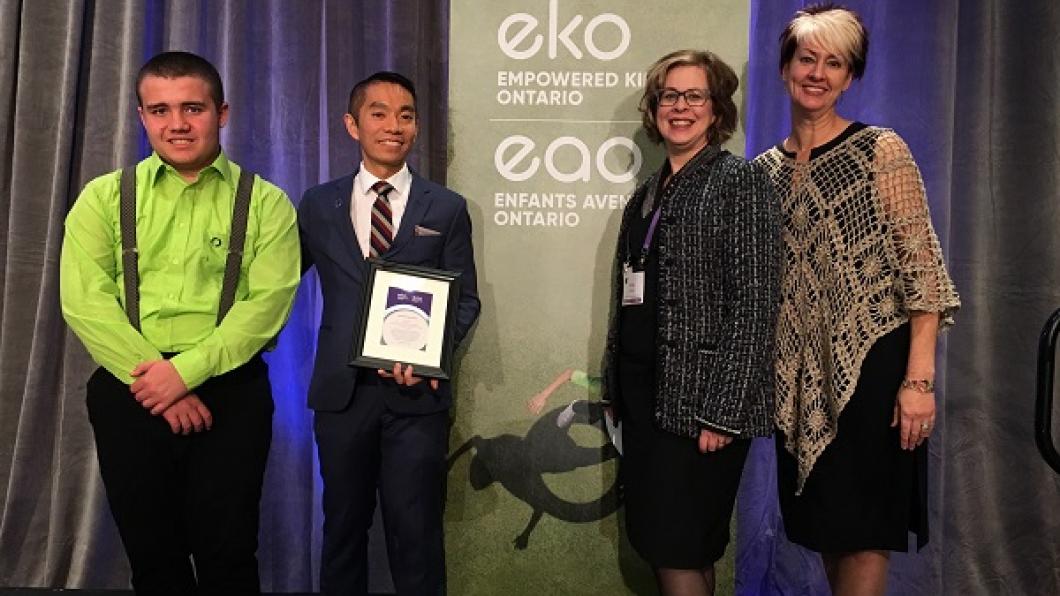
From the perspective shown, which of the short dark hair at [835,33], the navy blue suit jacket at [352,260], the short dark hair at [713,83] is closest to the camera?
the short dark hair at [835,33]

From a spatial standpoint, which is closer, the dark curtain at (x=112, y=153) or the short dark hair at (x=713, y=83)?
the short dark hair at (x=713, y=83)

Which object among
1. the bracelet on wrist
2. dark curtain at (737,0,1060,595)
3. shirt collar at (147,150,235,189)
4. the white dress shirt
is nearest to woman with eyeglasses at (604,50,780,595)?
the bracelet on wrist

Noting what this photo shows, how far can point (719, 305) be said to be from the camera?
87.7 inches

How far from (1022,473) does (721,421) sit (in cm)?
211

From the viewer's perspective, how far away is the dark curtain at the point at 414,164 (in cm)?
353

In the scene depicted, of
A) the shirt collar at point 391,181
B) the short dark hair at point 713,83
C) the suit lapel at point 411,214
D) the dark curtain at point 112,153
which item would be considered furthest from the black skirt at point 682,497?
the dark curtain at point 112,153

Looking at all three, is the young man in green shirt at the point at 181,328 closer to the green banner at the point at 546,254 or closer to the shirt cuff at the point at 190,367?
the shirt cuff at the point at 190,367

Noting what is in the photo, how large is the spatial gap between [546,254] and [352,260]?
25.7 inches

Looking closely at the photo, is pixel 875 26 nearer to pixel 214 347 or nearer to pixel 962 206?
pixel 962 206

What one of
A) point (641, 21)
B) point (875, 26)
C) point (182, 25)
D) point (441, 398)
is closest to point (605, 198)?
point (641, 21)

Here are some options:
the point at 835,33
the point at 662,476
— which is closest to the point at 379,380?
the point at 662,476

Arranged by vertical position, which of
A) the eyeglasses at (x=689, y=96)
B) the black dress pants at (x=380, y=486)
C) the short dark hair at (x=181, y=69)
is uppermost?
the short dark hair at (x=181, y=69)

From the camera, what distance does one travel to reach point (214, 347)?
2385 millimetres

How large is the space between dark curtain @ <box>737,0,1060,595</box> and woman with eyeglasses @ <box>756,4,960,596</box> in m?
1.26
